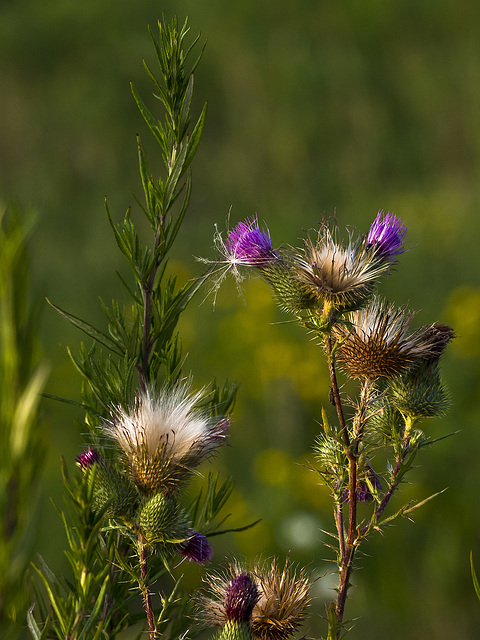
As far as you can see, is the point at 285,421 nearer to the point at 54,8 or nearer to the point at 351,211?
the point at 351,211

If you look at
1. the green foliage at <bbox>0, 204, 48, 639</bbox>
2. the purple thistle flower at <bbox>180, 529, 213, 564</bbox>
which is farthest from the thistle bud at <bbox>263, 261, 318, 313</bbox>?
the green foliage at <bbox>0, 204, 48, 639</bbox>

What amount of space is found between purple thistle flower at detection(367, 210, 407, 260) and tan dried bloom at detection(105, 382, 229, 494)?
236 mm

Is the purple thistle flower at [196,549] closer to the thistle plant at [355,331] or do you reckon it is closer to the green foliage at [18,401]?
the thistle plant at [355,331]

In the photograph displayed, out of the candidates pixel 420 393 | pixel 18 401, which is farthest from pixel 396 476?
pixel 18 401

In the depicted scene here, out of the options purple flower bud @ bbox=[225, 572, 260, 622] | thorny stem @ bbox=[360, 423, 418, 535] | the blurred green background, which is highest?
the blurred green background

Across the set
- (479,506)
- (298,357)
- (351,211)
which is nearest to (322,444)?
(479,506)

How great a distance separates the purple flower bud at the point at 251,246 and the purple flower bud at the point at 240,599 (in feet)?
0.95

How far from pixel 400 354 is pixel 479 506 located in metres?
3.00

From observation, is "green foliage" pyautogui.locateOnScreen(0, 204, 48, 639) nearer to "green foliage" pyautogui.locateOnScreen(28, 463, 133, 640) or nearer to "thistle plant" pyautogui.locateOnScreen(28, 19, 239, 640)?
"green foliage" pyautogui.locateOnScreen(28, 463, 133, 640)

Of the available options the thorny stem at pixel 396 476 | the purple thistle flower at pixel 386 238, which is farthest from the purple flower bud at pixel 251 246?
the thorny stem at pixel 396 476

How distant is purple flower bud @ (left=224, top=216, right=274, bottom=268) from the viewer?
0.71 metres

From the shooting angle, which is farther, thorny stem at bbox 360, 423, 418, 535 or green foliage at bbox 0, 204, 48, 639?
thorny stem at bbox 360, 423, 418, 535

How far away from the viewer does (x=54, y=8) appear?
854cm

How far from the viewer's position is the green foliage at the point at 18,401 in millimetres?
292
